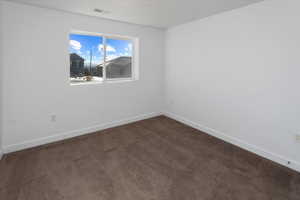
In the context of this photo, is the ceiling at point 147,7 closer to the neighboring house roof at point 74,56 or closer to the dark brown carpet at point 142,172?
the neighboring house roof at point 74,56

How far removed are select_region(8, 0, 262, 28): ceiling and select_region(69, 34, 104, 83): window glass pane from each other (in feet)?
1.78

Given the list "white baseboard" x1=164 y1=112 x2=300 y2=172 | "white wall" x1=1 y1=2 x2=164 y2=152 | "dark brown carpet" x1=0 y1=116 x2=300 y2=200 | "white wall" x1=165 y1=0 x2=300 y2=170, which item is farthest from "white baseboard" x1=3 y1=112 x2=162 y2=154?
"white wall" x1=165 y1=0 x2=300 y2=170

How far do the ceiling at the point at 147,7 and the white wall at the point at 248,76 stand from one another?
31 centimetres

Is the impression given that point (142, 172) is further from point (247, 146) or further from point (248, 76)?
point (248, 76)

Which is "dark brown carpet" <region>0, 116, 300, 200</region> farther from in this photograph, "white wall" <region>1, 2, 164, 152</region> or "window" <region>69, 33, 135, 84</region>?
"window" <region>69, 33, 135, 84</region>

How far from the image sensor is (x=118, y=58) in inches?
148

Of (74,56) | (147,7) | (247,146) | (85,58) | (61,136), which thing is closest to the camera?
(147,7)

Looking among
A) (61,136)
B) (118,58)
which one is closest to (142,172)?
(61,136)

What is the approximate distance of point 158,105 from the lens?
4.40 metres

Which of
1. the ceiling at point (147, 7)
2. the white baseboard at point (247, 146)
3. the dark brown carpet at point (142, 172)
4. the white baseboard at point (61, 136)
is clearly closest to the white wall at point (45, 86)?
the white baseboard at point (61, 136)

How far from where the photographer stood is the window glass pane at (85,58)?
10.3ft

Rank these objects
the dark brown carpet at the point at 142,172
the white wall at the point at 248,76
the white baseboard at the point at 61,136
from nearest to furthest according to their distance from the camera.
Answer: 1. the dark brown carpet at the point at 142,172
2. the white wall at the point at 248,76
3. the white baseboard at the point at 61,136

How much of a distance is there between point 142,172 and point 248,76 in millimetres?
2217

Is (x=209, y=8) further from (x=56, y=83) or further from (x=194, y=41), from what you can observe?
(x=56, y=83)
